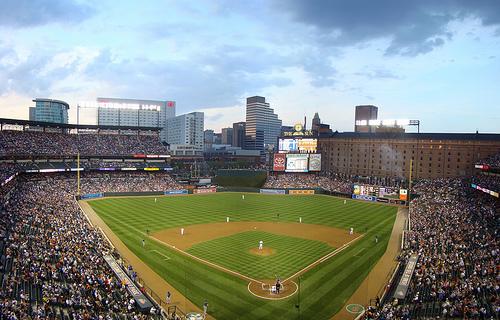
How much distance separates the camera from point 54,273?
2514 centimetres

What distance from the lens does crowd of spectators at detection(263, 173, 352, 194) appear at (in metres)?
88.0

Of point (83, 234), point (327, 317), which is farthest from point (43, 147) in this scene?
point (327, 317)

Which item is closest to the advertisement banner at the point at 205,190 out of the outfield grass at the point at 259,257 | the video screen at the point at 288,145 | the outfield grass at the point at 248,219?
the outfield grass at the point at 248,219

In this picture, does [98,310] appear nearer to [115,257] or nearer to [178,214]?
[115,257]

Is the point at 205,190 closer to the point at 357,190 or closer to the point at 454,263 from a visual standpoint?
the point at 357,190

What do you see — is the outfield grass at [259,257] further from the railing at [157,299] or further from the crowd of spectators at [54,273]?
the crowd of spectators at [54,273]

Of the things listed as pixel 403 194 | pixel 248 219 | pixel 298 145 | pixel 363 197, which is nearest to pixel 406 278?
pixel 248 219

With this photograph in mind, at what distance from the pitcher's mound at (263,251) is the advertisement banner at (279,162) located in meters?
57.6

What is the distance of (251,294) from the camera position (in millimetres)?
27094

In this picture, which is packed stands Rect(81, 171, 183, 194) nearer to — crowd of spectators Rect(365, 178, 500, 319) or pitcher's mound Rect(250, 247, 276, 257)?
pitcher's mound Rect(250, 247, 276, 257)

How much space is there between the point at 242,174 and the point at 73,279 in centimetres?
10357

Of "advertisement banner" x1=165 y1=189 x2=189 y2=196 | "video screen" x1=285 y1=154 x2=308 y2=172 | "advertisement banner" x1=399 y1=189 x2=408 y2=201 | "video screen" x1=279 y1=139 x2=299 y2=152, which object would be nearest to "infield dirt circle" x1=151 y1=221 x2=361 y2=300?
→ "advertisement banner" x1=399 y1=189 x2=408 y2=201

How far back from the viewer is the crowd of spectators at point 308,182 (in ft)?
289

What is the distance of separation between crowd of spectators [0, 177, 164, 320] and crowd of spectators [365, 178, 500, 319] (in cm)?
1712
